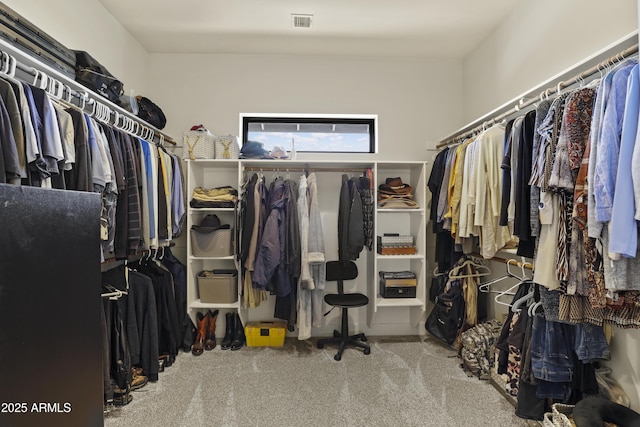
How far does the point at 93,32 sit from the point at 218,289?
7.17ft

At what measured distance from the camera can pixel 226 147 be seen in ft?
9.68

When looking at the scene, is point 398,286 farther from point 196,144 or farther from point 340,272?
point 196,144

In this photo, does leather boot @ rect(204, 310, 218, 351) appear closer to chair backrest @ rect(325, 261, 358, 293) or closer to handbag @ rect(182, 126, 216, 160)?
chair backrest @ rect(325, 261, 358, 293)

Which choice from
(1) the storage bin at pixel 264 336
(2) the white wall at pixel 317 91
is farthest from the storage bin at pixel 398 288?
(2) the white wall at pixel 317 91

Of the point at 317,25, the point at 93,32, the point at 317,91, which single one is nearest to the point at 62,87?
the point at 93,32

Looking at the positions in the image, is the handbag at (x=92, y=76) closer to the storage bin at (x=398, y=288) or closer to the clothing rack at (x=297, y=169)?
the clothing rack at (x=297, y=169)

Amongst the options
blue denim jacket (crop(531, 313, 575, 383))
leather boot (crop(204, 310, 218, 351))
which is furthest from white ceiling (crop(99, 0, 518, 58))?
leather boot (crop(204, 310, 218, 351))

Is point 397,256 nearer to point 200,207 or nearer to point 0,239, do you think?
point 200,207

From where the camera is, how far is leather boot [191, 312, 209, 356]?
111 inches

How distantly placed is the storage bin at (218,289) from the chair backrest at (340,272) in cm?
85

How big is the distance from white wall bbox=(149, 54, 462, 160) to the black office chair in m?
1.19

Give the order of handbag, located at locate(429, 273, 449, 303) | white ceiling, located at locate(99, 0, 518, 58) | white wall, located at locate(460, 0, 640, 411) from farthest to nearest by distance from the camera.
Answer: handbag, located at locate(429, 273, 449, 303) < white ceiling, located at locate(99, 0, 518, 58) < white wall, located at locate(460, 0, 640, 411)

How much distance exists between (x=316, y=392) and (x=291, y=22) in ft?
9.29

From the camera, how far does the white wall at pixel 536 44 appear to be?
5.86 feet
